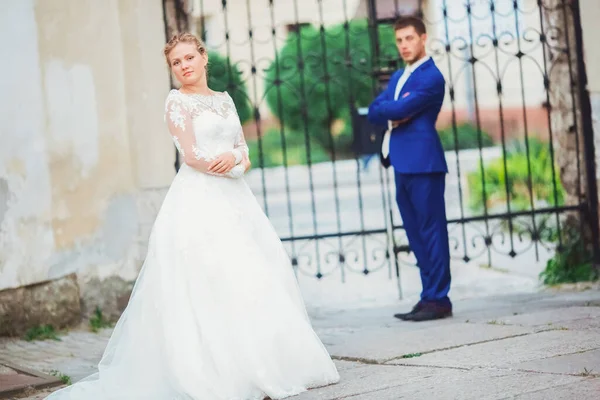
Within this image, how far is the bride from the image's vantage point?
12.2 feet

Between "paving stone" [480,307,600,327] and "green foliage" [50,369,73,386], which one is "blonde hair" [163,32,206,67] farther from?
"paving stone" [480,307,600,327]

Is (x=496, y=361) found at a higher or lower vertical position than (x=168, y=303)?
lower

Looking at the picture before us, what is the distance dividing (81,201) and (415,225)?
2281 millimetres

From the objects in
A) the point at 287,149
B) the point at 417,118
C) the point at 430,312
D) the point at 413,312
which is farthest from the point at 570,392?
the point at 287,149

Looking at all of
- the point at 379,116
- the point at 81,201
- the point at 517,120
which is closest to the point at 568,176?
the point at 379,116

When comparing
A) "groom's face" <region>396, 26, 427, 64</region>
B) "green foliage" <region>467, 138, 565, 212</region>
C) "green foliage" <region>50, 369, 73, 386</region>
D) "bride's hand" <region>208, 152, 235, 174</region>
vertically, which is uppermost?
"groom's face" <region>396, 26, 427, 64</region>

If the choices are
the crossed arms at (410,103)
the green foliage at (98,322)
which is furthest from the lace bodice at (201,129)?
the green foliage at (98,322)

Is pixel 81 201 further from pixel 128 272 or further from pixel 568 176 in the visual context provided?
pixel 568 176

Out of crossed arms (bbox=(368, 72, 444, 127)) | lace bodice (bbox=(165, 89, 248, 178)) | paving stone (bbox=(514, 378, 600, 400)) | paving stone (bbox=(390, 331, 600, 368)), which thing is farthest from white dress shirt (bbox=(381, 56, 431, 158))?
paving stone (bbox=(514, 378, 600, 400))

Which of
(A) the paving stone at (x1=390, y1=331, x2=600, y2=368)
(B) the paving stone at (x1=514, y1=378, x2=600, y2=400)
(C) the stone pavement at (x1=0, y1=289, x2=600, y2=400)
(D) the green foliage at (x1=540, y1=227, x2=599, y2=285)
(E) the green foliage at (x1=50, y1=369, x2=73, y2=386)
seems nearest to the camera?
(B) the paving stone at (x1=514, y1=378, x2=600, y2=400)

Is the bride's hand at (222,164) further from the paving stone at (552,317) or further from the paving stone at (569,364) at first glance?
the paving stone at (552,317)

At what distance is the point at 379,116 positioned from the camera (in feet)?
19.0

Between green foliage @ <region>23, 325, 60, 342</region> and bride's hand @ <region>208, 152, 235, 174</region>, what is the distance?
265 cm

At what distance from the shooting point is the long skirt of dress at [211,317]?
370 cm
